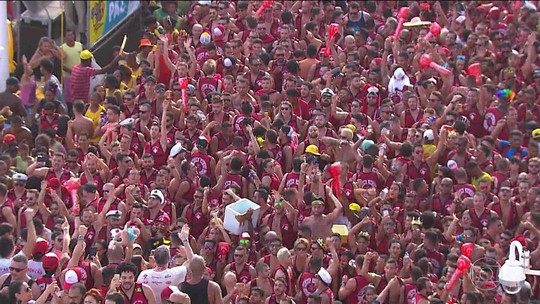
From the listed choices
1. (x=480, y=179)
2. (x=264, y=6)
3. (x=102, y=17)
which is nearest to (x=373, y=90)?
(x=480, y=179)

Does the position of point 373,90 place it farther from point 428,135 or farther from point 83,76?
point 83,76

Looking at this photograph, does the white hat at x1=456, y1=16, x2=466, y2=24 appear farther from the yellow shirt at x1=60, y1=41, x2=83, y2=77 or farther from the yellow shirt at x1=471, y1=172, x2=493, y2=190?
the yellow shirt at x1=60, y1=41, x2=83, y2=77

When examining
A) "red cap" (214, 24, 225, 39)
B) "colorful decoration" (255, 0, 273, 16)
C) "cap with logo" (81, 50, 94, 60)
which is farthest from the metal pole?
"colorful decoration" (255, 0, 273, 16)

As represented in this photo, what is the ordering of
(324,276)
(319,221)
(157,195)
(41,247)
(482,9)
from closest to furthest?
(324,276) < (41,247) < (319,221) < (157,195) < (482,9)

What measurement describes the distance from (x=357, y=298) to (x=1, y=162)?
4.76m

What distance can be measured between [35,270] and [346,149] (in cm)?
426

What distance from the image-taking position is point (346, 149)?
59.3 ft

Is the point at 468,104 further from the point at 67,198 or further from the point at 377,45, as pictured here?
the point at 67,198

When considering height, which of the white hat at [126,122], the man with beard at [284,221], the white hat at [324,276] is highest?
the white hat at [324,276]

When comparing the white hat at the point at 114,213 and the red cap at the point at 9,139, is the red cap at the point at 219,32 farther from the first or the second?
the white hat at the point at 114,213

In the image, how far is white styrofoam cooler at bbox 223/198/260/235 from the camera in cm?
1634

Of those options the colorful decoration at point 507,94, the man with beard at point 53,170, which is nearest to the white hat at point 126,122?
the man with beard at point 53,170

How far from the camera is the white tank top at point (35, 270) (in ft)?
51.0

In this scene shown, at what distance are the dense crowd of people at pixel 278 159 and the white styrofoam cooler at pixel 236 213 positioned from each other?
0.03 m
